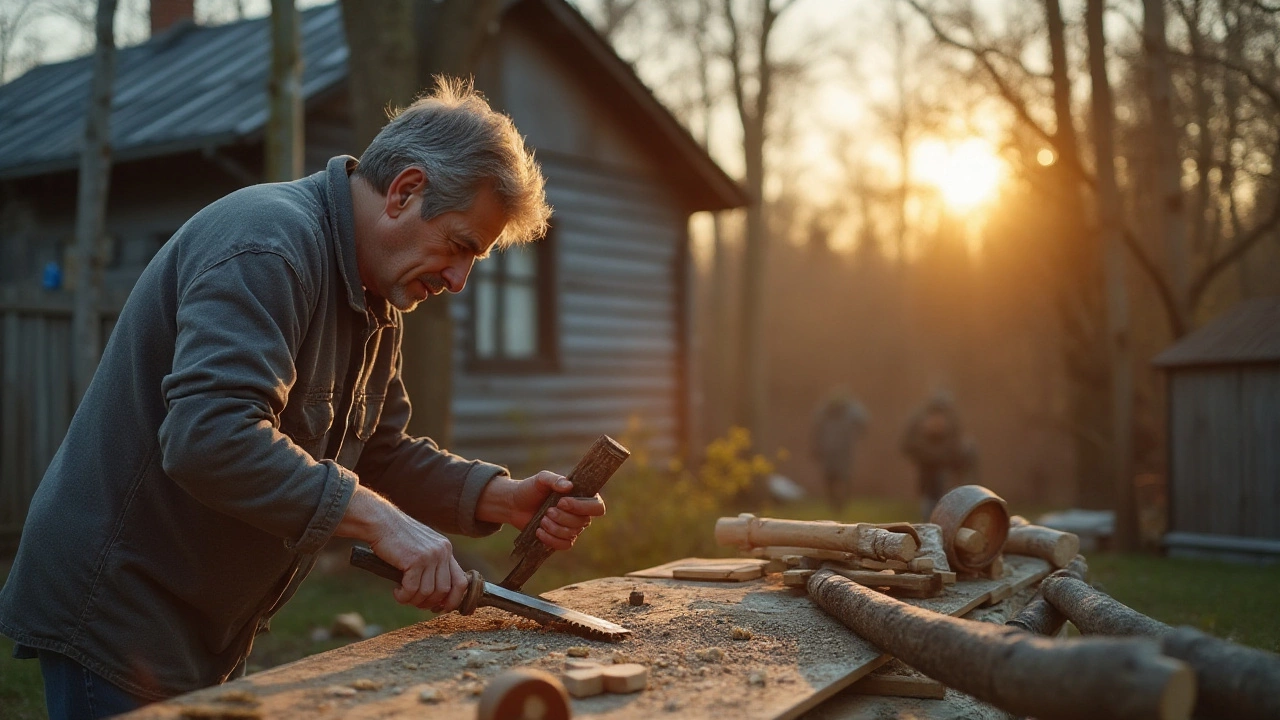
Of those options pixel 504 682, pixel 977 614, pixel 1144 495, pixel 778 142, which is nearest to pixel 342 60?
pixel 977 614

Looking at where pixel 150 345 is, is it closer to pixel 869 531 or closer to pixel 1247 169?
pixel 869 531

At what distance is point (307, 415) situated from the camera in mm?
2510

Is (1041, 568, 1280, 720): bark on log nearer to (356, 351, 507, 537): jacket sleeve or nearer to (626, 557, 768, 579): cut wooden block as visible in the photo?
(626, 557, 768, 579): cut wooden block

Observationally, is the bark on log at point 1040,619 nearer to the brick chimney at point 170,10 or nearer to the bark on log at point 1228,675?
the bark on log at point 1228,675

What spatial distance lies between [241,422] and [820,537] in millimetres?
2055

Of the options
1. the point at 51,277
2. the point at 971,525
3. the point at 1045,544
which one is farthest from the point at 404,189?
the point at 51,277

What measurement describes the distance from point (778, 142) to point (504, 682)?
23.1 m

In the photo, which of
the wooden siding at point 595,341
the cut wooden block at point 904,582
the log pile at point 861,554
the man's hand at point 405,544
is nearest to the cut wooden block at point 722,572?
the log pile at point 861,554

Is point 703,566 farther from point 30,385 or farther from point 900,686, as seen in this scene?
point 30,385

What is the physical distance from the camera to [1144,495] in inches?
555

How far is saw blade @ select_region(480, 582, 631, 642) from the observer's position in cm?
254

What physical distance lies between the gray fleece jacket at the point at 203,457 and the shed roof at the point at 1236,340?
7.86m

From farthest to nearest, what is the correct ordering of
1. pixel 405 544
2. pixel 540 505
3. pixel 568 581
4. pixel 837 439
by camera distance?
pixel 837 439 < pixel 568 581 < pixel 540 505 < pixel 405 544

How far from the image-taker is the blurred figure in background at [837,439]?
16156 mm
